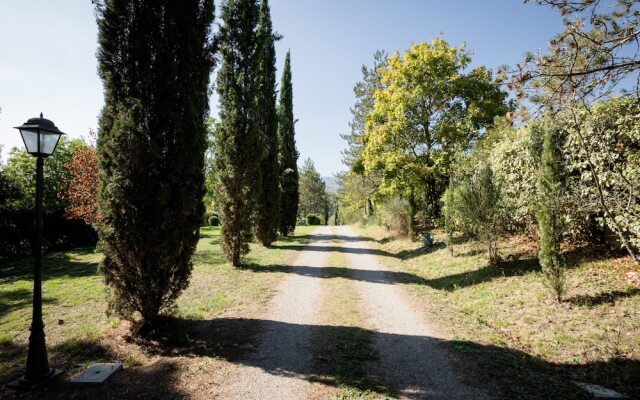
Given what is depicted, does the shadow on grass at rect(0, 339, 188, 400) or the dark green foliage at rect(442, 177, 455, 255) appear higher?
the dark green foliage at rect(442, 177, 455, 255)

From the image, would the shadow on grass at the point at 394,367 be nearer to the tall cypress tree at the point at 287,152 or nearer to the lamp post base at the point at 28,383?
the lamp post base at the point at 28,383

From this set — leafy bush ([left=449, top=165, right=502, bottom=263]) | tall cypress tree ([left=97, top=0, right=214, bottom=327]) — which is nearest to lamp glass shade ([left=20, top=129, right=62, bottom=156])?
tall cypress tree ([left=97, top=0, right=214, bottom=327])

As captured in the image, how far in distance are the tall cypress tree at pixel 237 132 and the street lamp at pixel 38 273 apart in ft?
27.7

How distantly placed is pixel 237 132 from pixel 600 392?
13560mm

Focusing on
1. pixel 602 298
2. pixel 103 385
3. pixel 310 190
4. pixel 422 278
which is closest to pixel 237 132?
pixel 422 278

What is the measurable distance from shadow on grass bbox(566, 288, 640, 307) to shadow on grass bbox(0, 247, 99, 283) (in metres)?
16.9

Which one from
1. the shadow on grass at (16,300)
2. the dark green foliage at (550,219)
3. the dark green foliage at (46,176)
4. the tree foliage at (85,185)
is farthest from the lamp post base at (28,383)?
the dark green foliage at (46,176)

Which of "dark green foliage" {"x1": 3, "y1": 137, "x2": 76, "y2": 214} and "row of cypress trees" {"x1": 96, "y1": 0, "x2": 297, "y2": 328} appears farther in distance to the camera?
"dark green foliage" {"x1": 3, "y1": 137, "x2": 76, "y2": 214}

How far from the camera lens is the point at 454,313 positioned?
8766mm

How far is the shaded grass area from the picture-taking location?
17.9 feet

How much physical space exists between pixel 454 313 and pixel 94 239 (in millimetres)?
25772

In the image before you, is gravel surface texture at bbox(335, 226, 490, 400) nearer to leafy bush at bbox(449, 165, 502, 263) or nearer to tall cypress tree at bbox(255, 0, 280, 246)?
leafy bush at bbox(449, 165, 502, 263)

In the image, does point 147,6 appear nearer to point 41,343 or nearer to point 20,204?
point 41,343

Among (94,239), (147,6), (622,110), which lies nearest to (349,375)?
(147,6)
